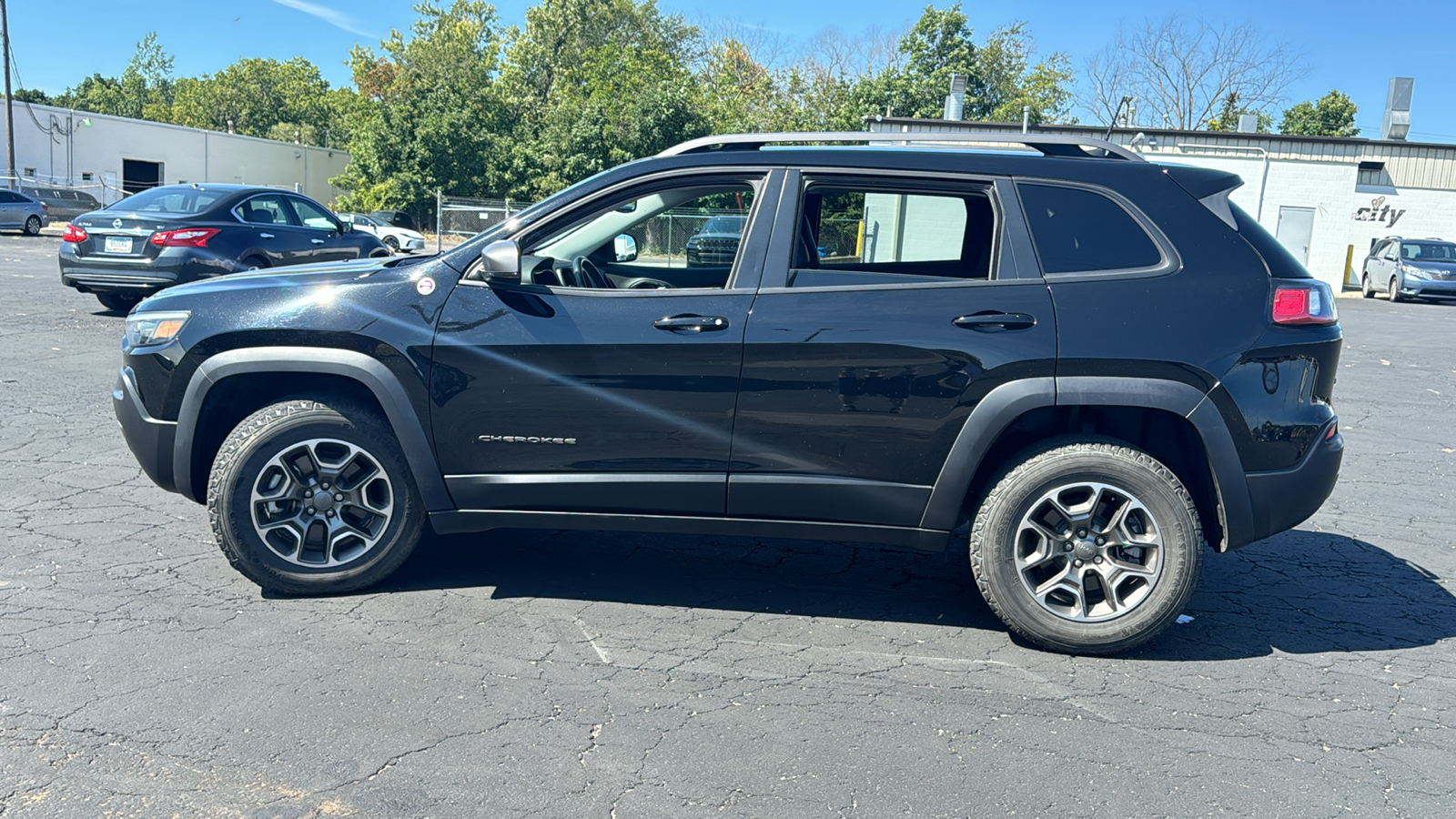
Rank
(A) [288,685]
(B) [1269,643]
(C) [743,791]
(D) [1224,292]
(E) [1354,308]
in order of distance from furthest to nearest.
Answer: (E) [1354,308]
(B) [1269,643]
(D) [1224,292]
(A) [288,685]
(C) [743,791]

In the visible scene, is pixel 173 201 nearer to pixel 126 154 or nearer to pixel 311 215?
pixel 311 215

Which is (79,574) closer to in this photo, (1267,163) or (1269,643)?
(1269,643)

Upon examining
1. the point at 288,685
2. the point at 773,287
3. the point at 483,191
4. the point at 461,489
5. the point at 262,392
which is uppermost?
the point at 483,191

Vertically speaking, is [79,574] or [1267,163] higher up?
[1267,163]

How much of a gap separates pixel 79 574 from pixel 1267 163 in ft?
110

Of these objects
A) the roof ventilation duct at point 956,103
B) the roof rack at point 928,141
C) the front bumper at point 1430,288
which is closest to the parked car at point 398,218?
the roof ventilation duct at point 956,103

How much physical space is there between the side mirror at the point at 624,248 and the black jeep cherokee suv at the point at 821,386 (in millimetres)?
434

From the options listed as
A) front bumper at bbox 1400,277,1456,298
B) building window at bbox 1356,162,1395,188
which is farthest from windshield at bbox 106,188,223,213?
building window at bbox 1356,162,1395,188

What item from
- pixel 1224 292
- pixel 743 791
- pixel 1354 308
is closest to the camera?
pixel 743 791

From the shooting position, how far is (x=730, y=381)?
158 inches

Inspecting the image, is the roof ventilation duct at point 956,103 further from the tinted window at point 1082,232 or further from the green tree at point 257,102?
the green tree at point 257,102

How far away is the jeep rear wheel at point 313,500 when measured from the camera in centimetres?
421

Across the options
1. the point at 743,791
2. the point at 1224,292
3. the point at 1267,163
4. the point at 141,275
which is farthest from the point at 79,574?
the point at 1267,163

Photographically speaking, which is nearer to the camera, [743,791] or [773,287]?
[743,791]
